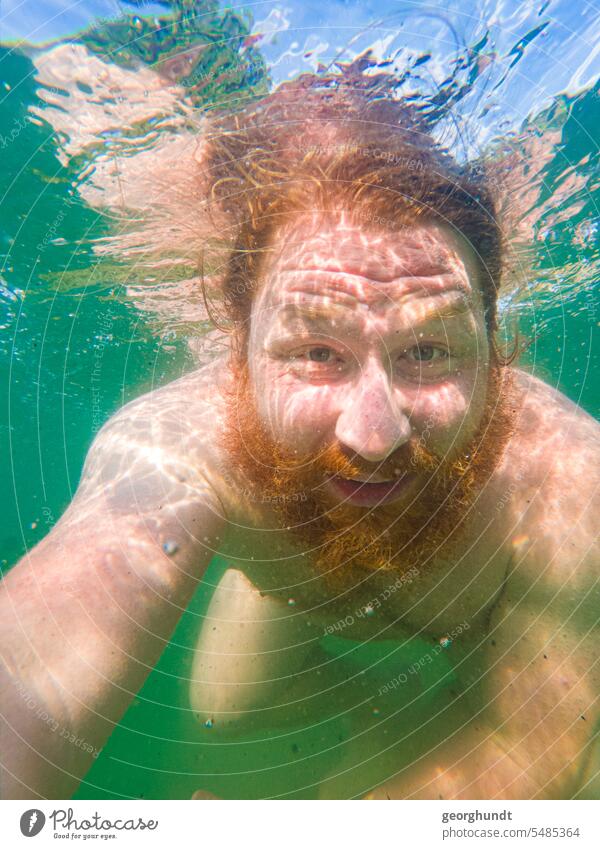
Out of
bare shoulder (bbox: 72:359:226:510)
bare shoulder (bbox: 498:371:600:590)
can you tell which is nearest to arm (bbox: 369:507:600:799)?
bare shoulder (bbox: 498:371:600:590)

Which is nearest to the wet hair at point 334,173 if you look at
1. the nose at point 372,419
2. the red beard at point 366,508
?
the red beard at point 366,508

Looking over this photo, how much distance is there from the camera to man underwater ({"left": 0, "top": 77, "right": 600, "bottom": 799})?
2.14m

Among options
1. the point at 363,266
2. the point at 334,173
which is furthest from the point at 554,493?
the point at 334,173

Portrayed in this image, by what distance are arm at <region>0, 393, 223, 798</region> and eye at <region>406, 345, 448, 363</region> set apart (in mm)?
1555

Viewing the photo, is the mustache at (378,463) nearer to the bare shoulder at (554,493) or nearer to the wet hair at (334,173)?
the bare shoulder at (554,493)

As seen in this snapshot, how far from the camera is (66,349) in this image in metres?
14.7

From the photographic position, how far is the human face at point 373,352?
7.82 feet

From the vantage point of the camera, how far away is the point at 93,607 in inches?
81.7

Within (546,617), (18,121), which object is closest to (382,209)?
(546,617)

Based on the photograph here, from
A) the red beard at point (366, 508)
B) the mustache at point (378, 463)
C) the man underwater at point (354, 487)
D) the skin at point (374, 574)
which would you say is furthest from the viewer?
the red beard at point (366, 508)

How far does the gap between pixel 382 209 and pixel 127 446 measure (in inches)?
90.7

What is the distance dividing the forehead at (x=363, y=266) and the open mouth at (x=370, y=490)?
100 cm

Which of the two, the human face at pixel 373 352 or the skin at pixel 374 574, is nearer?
the skin at pixel 374 574

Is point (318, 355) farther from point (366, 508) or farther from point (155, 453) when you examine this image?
point (155, 453)
